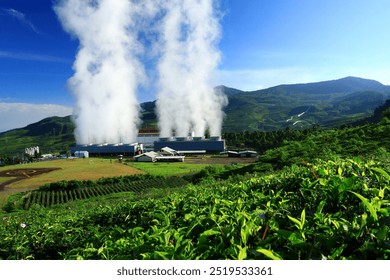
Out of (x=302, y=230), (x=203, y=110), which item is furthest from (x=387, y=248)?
(x=203, y=110)

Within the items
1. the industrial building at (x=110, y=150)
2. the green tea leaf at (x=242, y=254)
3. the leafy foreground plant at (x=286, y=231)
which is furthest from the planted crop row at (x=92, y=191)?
the industrial building at (x=110, y=150)

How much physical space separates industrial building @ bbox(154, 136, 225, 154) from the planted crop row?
151 feet

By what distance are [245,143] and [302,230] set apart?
294ft

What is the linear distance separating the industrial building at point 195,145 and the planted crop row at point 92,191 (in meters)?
46.1

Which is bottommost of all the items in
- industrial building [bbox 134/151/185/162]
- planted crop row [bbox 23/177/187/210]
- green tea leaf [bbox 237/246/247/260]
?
planted crop row [bbox 23/177/187/210]

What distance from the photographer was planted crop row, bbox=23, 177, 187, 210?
1348 inches

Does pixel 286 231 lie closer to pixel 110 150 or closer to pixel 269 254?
pixel 269 254

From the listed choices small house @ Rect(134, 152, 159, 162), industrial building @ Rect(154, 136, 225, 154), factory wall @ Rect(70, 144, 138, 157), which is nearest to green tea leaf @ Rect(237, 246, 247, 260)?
small house @ Rect(134, 152, 159, 162)

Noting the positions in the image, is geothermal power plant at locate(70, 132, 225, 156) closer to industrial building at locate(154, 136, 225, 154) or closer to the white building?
industrial building at locate(154, 136, 225, 154)

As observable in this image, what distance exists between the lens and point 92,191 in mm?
37531

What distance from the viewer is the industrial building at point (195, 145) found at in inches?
3428

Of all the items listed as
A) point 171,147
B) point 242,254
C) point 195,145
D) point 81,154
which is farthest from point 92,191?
point 195,145
